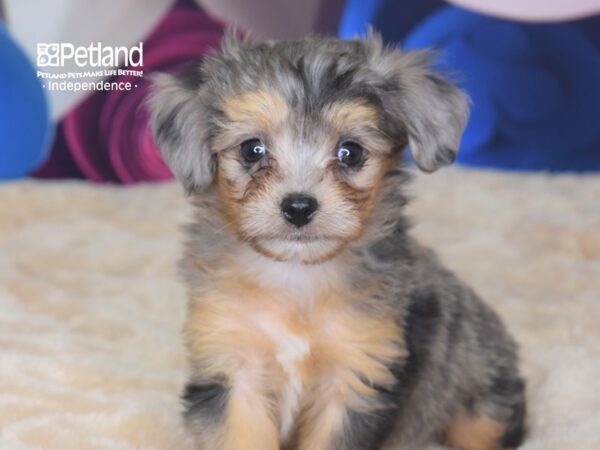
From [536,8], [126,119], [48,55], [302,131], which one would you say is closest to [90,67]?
[48,55]

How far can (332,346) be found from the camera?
3.16 m

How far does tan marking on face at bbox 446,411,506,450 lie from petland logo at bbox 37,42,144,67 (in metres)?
3.71

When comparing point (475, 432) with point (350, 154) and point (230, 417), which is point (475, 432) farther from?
point (350, 154)

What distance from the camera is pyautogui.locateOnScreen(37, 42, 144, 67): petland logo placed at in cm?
636

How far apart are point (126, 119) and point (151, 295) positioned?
75.9 inches

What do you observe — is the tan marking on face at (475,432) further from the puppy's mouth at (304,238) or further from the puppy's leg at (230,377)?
the puppy's mouth at (304,238)

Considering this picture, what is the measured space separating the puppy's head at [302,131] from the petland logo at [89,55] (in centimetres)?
328

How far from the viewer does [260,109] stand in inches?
119

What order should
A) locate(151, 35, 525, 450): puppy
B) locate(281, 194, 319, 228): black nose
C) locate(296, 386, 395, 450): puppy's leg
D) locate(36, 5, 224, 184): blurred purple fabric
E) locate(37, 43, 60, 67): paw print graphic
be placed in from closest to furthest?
locate(281, 194, 319, 228): black nose, locate(151, 35, 525, 450): puppy, locate(296, 386, 395, 450): puppy's leg, locate(37, 43, 60, 67): paw print graphic, locate(36, 5, 224, 184): blurred purple fabric

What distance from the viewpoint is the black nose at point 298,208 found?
9.53 ft

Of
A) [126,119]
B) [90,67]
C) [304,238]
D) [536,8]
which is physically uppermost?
[304,238]

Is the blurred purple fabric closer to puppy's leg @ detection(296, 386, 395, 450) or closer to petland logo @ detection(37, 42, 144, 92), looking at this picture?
petland logo @ detection(37, 42, 144, 92)

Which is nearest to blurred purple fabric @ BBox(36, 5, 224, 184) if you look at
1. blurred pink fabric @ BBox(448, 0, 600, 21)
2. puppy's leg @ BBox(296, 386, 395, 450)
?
blurred pink fabric @ BBox(448, 0, 600, 21)

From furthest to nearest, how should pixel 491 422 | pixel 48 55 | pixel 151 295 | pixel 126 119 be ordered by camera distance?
pixel 126 119
pixel 48 55
pixel 151 295
pixel 491 422
